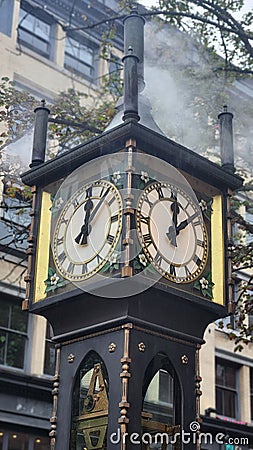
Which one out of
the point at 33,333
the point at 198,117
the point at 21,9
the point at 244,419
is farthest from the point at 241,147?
the point at 244,419

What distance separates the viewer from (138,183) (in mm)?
3988

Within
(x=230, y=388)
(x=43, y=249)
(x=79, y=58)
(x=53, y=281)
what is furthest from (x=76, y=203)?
(x=230, y=388)

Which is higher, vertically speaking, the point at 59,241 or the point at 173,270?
the point at 59,241

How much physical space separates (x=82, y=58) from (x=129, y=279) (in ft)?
43.6

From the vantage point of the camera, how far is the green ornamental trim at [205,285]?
13.5 feet

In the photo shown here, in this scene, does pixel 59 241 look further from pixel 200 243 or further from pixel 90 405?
pixel 90 405

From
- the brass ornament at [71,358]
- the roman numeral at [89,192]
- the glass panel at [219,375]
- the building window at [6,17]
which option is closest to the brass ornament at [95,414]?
the brass ornament at [71,358]

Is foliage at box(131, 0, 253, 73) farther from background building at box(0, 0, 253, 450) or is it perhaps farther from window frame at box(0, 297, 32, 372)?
window frame at box(0, 297, 32, 372)

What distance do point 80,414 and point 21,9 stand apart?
1252 centimetres

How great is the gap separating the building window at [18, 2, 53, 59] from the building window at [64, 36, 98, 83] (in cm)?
49

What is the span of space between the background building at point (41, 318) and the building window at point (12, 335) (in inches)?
0.6

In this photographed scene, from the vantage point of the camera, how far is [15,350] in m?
12.9

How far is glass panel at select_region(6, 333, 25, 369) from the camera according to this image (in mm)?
12773

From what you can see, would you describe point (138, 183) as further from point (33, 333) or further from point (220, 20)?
point (33, 333)
